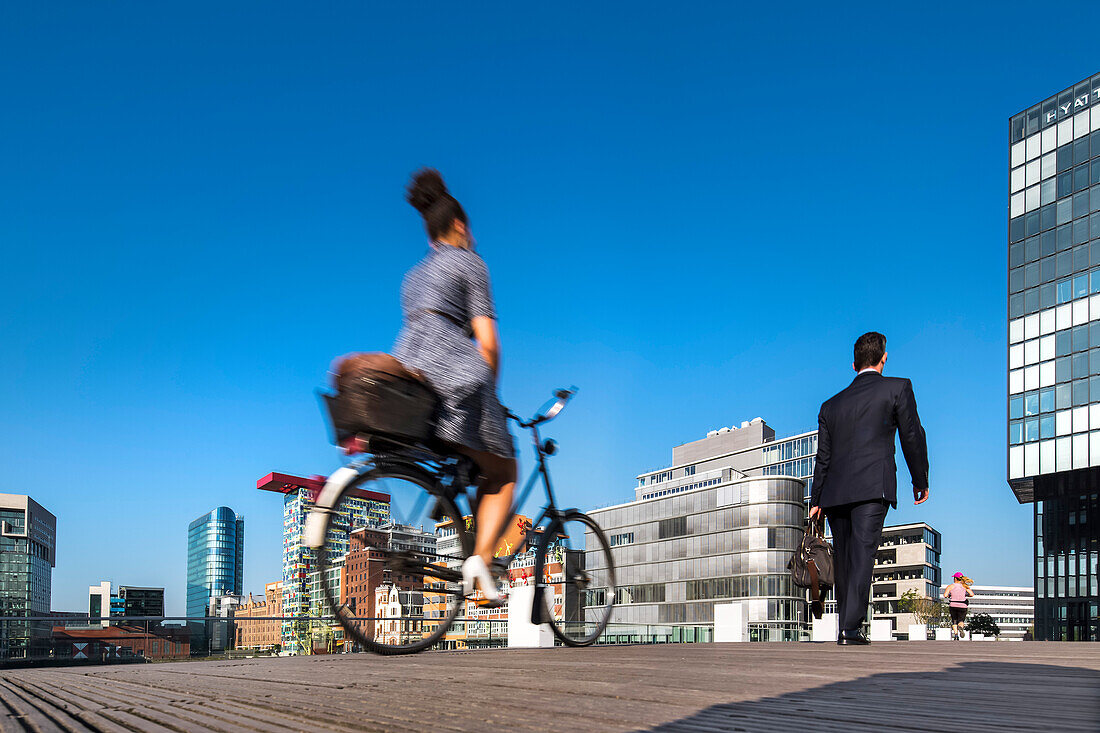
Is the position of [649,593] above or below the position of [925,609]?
above

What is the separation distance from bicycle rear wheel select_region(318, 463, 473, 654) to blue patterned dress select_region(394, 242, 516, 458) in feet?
1.19

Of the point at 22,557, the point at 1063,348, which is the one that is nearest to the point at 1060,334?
the point at 1063,348

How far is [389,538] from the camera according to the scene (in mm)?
4176

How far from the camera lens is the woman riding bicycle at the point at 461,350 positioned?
3.88 m

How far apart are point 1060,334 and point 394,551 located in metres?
70.2

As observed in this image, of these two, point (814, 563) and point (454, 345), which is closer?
point (454, 345)

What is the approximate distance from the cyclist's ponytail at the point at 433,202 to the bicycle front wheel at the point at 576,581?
2.01 meters

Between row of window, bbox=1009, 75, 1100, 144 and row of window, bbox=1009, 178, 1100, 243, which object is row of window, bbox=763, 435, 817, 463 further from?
row of window, bbox=1009, 75, 1100, 144

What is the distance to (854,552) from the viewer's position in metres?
6.03

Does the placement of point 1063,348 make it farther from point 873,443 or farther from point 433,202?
point 433,202

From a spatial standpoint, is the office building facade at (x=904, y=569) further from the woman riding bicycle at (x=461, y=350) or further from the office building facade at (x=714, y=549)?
the woman riding bicycle at (x=461, y=350)

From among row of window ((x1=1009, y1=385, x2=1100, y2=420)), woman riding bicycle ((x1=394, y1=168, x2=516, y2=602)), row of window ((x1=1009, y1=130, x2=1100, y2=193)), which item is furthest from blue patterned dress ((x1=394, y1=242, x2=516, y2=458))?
row of window ((x1=1009, y1=130, x2=1100, y2=193))

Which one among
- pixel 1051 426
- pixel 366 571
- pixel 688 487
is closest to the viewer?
pixel 366 571

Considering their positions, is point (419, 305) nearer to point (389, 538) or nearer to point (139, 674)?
point (389, 538)
